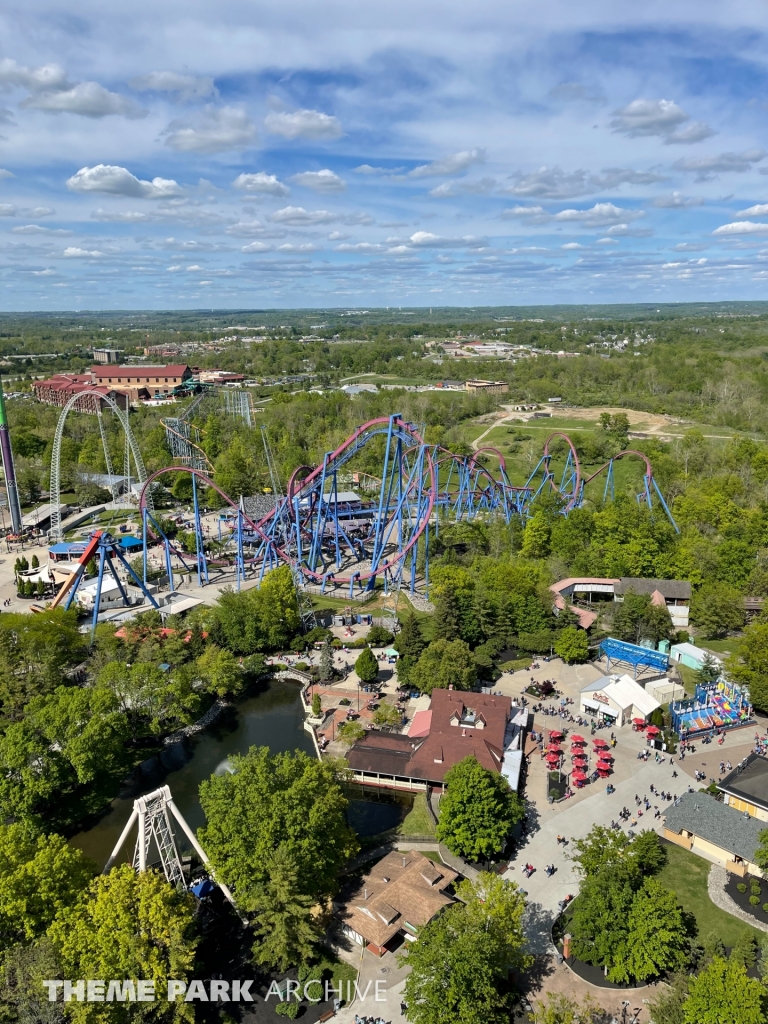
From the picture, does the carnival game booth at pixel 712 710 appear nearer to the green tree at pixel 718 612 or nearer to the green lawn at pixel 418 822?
the green tree at pixel 718 612

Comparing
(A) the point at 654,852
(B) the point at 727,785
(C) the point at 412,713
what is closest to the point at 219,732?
(C) the point at 412,713

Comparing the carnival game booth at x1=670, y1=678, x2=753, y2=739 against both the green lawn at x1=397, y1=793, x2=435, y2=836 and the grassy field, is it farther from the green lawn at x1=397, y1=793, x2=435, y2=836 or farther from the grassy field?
the green lawn at x1=397, y1=793, x2=435, y2=836

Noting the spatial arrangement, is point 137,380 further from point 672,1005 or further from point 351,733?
point 672,1005

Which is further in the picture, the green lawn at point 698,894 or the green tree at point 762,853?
the green tree at point 762,853

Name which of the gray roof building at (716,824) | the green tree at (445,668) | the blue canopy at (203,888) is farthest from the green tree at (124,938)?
the gray roof building at (716,824)

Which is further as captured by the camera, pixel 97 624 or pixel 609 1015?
pixel 97 624

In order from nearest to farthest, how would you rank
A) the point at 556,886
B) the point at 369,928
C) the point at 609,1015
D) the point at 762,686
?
1. the point at 609,1015
2. the point at 369,928
3. the point at 556,886
4. the point at 762,686

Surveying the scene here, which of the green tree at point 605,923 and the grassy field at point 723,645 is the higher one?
the green tree at point 605,923

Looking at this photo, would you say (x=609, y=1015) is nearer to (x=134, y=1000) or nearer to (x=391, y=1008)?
(x=391, y=1008)
